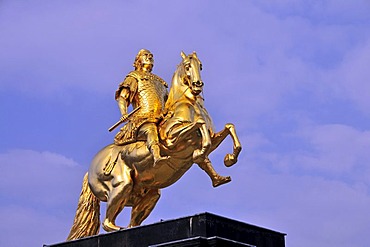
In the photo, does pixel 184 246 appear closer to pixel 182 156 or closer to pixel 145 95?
pixel 182 156

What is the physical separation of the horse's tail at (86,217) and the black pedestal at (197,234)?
1.36 m

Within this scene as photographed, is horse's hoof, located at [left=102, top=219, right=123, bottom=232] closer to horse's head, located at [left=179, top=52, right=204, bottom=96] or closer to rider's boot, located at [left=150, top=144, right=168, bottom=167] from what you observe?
rider's boot, located at [left=150, top=144, right=168, bottom=167]

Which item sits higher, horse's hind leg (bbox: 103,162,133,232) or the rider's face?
the rider's face

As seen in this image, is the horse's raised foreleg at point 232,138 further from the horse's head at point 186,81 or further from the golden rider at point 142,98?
the golden rider at point 142,98

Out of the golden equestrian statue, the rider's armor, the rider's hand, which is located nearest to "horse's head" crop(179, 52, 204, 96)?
the golden equestrian statue

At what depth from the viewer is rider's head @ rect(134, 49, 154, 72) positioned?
14.8 m

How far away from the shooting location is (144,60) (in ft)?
48.5

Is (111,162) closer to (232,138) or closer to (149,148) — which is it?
(149,148)

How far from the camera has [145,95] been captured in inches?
563

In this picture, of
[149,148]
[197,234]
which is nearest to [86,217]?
[149,148]

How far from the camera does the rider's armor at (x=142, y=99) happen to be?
14.0 m

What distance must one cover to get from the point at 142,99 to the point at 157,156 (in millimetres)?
1418

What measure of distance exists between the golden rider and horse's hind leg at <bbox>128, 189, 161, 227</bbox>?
3.11 ft

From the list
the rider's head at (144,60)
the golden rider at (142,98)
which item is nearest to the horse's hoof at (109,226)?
the golden rider at (142,98)
